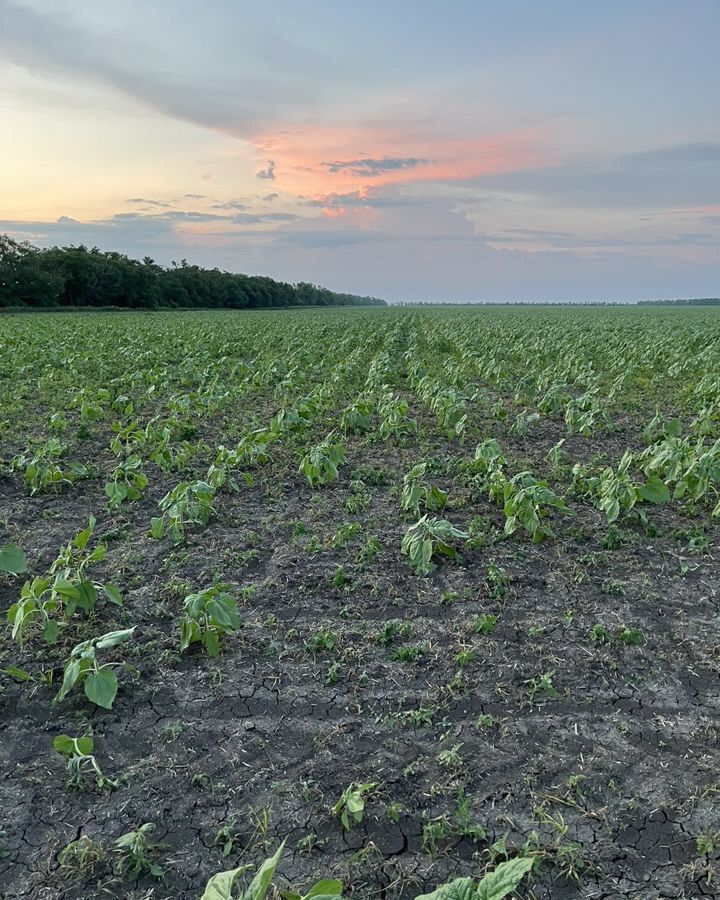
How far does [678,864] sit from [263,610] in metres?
2.58

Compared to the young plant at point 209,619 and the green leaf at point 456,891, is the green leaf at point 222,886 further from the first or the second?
the young plant at point 209,619

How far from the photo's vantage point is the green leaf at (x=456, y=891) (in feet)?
5.65

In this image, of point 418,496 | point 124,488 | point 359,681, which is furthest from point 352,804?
point 124,488

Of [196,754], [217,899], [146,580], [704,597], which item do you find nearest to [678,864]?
[217,899]

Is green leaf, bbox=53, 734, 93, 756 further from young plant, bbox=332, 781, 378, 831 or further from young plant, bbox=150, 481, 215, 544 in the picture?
young plant, bbox=150, 481, 215, 544

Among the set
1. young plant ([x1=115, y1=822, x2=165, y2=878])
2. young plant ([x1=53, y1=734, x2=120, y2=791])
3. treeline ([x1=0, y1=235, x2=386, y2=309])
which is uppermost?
treeline ([x1=0, y1=235, x2=386, y2=309])

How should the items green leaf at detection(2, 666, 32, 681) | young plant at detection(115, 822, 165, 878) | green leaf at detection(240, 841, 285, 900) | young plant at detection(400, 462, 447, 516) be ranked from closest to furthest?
green leaf at detection(240, 841, 285, 900) → young plant at detection(115, 822, 165, 878) → green leaf at detection(2, 666, 32, 681) → young plant at detection(400, 462, 447, 516)

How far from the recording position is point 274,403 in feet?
37.1

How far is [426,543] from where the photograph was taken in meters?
4.37

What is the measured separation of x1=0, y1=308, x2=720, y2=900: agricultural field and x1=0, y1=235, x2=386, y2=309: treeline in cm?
4990

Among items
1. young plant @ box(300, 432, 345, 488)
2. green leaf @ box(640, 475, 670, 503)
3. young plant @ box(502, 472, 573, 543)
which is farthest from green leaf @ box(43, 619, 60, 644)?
green leaf @ box(640, 475, 670, 503)

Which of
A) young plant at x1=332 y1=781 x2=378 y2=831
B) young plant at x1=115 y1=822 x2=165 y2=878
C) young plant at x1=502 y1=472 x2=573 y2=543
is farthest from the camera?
young plant at x1=502 y1=472 x2=573 y2=543

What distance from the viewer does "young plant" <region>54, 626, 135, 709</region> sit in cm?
298

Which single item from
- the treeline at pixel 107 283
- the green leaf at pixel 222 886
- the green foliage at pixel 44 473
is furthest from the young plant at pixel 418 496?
the treeline at pixel 107 283
